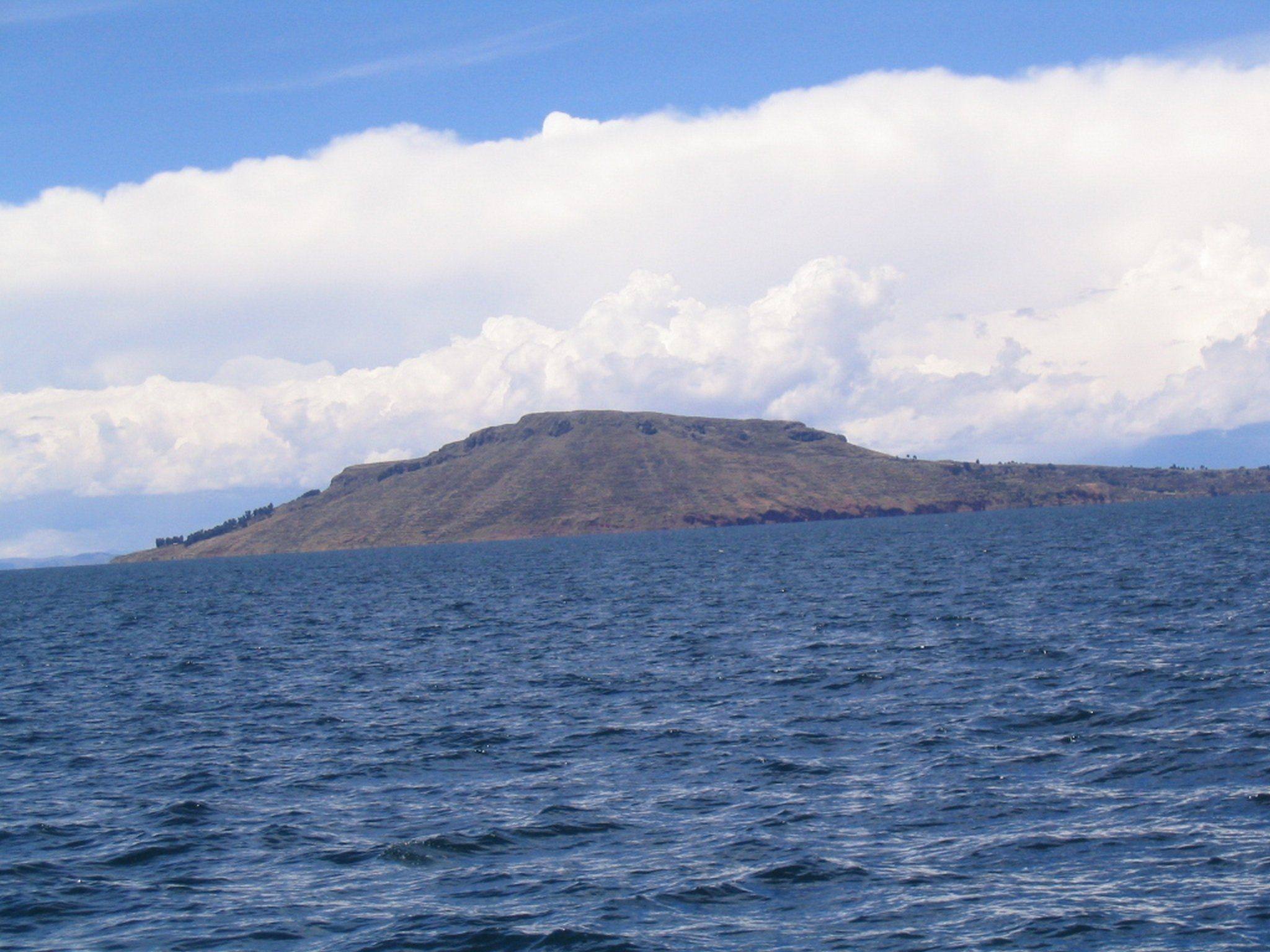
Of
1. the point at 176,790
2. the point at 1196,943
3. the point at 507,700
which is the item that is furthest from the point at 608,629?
the point at 1196,943

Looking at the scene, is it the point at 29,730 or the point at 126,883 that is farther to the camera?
the point at 29,730

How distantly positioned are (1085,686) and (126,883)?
30212 millimetres

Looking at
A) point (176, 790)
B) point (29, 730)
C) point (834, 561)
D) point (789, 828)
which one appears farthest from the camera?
point (834, 561)

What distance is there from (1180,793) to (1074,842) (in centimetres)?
449

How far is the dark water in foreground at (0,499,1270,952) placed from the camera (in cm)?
2022

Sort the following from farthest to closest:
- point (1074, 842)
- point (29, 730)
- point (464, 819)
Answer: point (29, 730), point (464, 819), point (1074, 842)

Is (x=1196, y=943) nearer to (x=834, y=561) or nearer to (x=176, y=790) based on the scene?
(x=176, y=790)

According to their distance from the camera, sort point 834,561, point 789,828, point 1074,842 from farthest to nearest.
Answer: point 834,561, point 789,828, point 1074,842

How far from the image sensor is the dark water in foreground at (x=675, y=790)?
20.2 m

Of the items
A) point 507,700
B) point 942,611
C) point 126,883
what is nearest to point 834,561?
point 942,611

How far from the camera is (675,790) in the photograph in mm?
28750

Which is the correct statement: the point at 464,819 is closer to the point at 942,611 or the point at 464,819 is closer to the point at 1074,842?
the point at 1074,842

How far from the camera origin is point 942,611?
67125 mm

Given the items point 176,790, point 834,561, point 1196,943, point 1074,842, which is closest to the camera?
point 1196,943
